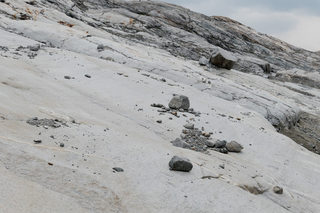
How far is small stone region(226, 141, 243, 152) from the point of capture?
11.7 meters

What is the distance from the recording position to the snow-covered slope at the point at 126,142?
690 centimetres

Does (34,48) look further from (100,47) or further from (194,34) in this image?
(194,34)

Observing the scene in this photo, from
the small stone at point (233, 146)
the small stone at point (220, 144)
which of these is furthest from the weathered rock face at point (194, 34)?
the small stone at point (220, 144)

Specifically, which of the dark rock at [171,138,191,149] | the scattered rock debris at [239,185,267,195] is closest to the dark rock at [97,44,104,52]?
the dark rock at [171,138,191,149]

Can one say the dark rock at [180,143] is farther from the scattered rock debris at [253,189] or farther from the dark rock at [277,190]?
the dark rock at [277,190]

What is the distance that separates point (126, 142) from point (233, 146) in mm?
4085

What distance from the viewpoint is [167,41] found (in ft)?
122

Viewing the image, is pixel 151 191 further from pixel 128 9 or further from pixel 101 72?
pixel 128 9

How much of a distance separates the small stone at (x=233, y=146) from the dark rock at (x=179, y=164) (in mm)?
3569

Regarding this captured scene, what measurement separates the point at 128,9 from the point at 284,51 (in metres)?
24.5

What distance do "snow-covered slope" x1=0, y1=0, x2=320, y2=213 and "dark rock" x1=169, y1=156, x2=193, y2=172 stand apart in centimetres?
18

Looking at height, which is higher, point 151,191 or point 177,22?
point 177,22

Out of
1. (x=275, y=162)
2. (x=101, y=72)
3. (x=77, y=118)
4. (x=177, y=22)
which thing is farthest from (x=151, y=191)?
(x=177, y=22)

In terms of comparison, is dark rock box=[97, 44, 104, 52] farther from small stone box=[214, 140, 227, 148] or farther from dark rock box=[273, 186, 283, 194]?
dark rock box=[273, 186, 283, 194]
